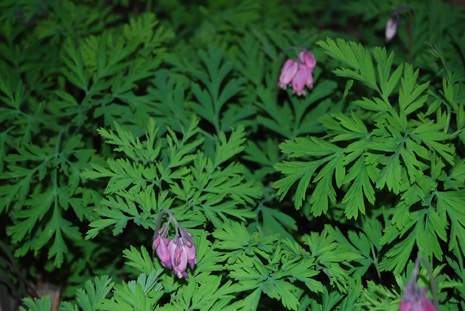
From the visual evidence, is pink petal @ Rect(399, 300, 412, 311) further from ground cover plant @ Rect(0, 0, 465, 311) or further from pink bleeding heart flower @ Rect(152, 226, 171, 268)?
pink bleeding heart flower @ Rect(152, 226, 171, 268)

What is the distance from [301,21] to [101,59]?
196cm

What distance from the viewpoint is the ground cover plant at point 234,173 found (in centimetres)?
202

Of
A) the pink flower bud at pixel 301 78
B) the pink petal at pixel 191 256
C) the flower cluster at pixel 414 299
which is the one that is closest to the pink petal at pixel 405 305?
the flower cluster at pixel 414 299

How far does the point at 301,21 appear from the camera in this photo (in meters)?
4.25

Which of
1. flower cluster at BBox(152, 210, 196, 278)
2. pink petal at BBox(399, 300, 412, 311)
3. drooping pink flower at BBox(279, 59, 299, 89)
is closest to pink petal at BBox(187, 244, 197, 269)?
flower cluster at BBox(152, 210, 196, 278)

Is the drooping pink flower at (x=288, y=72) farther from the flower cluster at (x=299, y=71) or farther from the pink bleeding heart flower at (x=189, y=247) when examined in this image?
the pink bleeding heart flower at (x=189, y=247)

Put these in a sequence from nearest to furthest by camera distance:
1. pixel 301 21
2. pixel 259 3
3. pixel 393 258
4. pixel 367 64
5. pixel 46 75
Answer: pixel 393 258 → pixel 367 64 → pixel 46 75 → pixel 259 3 → pixel 301 21

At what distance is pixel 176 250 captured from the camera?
1935 mm

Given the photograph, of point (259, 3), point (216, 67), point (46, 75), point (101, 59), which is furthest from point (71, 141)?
point (259, 3)

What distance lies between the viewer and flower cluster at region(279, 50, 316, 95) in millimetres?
2736

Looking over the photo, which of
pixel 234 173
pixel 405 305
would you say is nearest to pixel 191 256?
pixel 234 173

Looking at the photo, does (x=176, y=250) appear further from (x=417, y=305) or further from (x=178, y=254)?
(x=417, y=305)

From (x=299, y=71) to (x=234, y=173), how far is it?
26.1 inches

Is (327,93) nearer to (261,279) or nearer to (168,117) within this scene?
(168,117)
